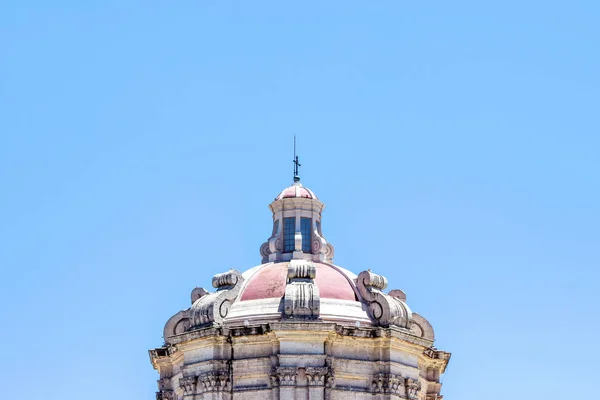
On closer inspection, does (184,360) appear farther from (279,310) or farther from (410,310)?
(410,310)

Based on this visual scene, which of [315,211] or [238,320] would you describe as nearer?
[238,320]

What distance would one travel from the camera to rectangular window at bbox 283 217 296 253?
85375mm

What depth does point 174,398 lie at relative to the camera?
8206 centimetres

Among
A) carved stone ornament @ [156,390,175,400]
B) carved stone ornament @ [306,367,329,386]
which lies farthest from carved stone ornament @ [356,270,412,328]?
carved stone ornament @ [156,390,175,400]

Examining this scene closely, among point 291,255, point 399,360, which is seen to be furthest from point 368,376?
point 291,255

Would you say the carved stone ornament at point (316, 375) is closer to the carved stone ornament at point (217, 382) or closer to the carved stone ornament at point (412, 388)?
the carved stone ornament at point (217, 382)

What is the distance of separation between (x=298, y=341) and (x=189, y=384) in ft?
17.6

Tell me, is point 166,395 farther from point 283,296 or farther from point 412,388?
point 412,388

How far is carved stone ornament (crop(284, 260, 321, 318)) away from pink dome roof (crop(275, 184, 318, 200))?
5891mm

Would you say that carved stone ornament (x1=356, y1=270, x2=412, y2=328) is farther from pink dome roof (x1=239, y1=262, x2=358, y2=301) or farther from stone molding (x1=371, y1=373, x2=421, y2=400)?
stone molding (x1=371, y1=373, x2=421, y2=400)

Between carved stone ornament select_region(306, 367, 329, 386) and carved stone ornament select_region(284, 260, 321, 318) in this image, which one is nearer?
carved stone ornament select_region(306, 367, 329, 386)

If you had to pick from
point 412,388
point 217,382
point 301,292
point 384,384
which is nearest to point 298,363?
point 301,292

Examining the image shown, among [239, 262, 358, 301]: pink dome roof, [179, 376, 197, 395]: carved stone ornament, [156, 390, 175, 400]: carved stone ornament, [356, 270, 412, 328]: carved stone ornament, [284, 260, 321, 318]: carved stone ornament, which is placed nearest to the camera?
[284, 260, 321, 318]: carved stone ornament

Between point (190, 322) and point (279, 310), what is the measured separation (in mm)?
4318
